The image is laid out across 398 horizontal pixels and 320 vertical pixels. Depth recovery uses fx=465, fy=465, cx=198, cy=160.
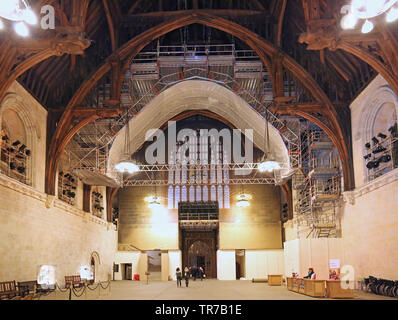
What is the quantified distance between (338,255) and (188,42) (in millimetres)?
13819

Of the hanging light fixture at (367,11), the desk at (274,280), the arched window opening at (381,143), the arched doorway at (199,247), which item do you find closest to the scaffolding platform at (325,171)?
the arched window opening at (381,143)

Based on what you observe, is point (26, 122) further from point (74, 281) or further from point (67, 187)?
point (74, 281)

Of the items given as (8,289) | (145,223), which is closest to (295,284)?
(8,289)

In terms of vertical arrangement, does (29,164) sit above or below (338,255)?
above

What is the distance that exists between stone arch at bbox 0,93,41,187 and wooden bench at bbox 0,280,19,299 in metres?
4.39

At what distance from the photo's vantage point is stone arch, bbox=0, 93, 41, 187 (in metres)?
17.7

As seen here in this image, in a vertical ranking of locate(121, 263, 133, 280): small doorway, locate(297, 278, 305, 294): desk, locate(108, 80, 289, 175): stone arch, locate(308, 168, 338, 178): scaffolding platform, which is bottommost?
locate(121, 263, 133, 280): small doorway

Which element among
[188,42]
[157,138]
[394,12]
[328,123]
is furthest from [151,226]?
[394,12]

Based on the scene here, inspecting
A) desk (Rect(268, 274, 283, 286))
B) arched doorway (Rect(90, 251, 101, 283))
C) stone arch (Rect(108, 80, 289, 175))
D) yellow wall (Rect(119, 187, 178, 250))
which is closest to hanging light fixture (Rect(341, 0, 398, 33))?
stone arch (Rect(108, 80, 289, 175))

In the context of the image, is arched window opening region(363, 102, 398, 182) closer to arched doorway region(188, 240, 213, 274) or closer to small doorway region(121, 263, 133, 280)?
small doorway region(121, 263, 133, 280)

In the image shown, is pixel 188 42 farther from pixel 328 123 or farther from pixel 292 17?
pixel 328 123

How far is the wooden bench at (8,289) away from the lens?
1522 centimetres

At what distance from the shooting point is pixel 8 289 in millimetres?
16578

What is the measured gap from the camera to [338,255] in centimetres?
2195
